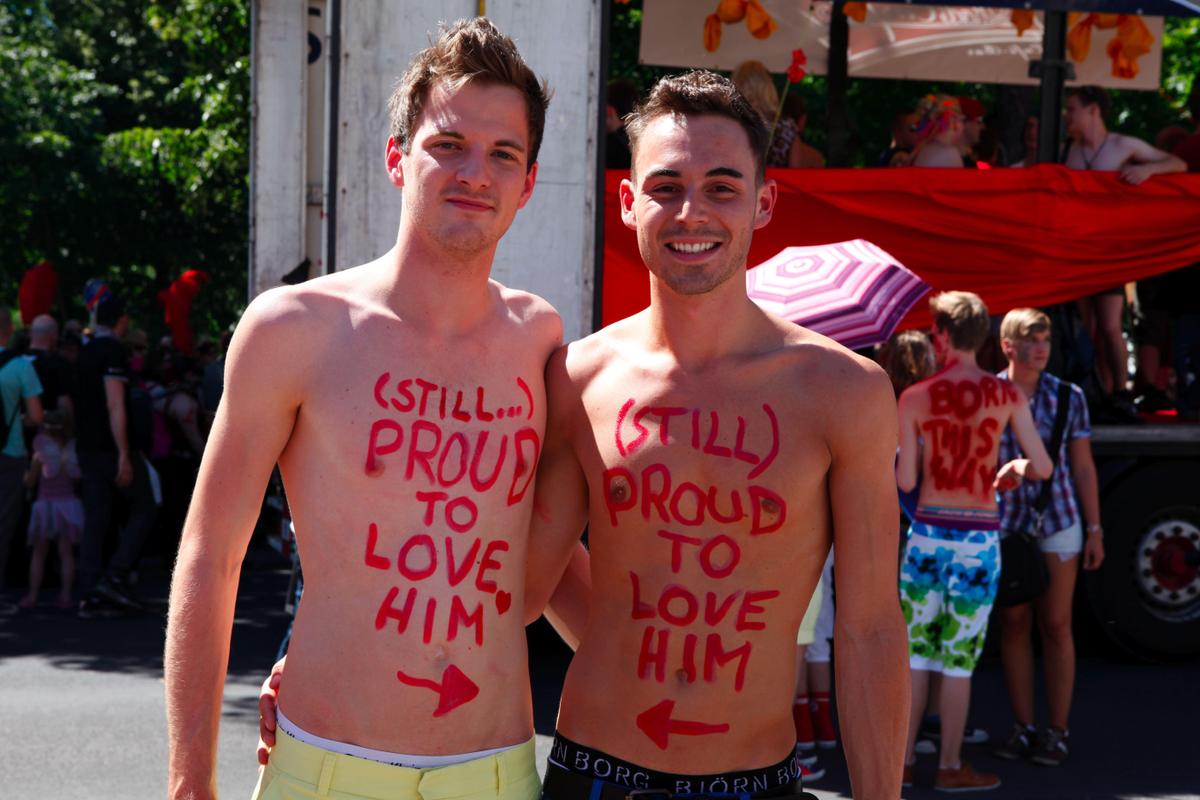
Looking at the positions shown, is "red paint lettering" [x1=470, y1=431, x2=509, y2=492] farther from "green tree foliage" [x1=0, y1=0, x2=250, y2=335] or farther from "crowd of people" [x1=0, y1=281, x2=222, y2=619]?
"green tree foliage" [x1=0, y1=0, x2=250, y2=335]

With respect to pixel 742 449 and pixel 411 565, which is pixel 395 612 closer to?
pixel 411 565

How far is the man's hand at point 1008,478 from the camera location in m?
6.27

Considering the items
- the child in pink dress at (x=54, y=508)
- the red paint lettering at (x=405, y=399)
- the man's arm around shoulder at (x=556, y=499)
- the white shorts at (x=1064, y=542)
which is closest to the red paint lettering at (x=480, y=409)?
the red paint lettering at (x=405, y=399)

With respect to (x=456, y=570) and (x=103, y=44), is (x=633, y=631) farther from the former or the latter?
(x=103, y=44)

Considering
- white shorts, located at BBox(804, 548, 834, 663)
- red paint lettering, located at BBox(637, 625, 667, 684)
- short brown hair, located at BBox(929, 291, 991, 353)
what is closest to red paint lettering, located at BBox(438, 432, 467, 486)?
red paint lettering, located at BBox(637, 625, 667, 684)

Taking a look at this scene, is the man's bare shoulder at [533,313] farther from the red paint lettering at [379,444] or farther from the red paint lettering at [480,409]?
the red paint lettering at [379,444]

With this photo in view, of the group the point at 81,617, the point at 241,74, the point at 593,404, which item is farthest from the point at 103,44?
the point at 593,404

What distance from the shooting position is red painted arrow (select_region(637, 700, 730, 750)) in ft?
9.30

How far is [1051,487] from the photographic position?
6.79m

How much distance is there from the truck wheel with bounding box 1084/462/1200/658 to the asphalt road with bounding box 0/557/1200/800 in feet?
0.69

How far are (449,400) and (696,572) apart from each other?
561 mm

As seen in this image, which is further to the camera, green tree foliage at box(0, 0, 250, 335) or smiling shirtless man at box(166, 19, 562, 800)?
green tree foliage at box(0, 0, 250, 335)

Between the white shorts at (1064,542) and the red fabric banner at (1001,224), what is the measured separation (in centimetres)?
191

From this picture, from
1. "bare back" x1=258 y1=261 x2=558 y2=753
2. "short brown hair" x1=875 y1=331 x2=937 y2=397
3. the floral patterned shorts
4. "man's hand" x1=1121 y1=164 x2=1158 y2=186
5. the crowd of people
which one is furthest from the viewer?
the crowd of people
